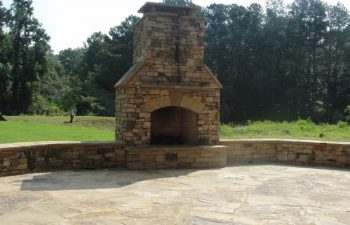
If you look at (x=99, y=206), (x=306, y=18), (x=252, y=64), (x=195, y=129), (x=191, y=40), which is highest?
(x=306, y=18)

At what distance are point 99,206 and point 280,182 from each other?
3.70 meters

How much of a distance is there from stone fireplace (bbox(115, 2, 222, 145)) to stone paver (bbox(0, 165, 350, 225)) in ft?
4.34

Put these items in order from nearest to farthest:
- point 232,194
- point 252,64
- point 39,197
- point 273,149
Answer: point 39,197 → point 232,194 → point 273,149 → point 252,64

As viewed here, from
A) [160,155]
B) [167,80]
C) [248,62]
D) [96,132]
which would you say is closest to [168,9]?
[167,80]

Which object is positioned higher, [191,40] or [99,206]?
[191,40]

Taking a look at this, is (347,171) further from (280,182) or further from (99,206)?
(99,206)

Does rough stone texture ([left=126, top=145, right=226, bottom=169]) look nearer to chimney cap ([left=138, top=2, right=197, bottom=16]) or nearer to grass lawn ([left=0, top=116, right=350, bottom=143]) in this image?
chimney cap ([left=138, top=2, right=197, bottom=16])

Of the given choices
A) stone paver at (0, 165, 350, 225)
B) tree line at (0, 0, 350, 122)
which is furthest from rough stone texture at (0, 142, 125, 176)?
tree line at (0, 0, 350, 122)

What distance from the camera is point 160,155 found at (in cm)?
892

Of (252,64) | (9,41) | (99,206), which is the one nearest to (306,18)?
(252,64)

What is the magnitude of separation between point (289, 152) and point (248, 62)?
32202 millimetres

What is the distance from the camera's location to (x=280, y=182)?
744 centimetres

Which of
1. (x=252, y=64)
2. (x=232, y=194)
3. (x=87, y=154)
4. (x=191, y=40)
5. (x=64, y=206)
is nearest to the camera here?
(x=64, y=206)

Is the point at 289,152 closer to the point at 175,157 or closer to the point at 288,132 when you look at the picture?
the point at 175,157
